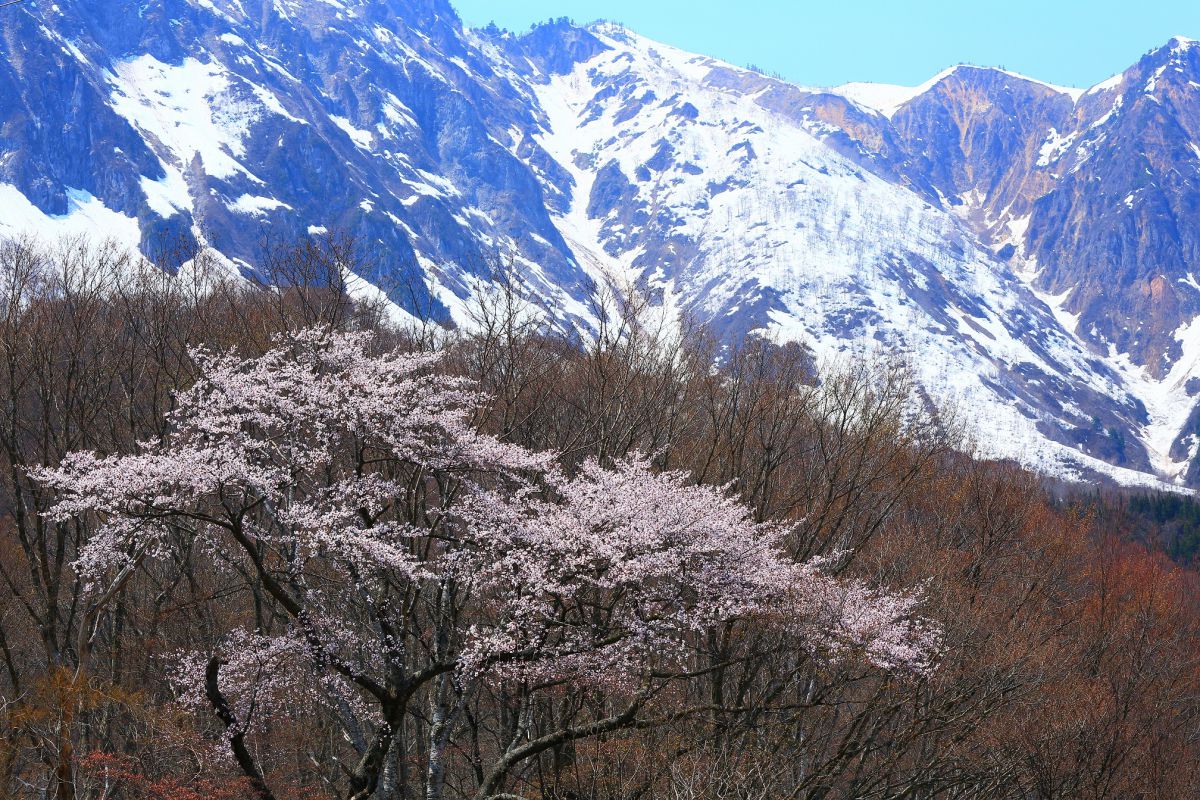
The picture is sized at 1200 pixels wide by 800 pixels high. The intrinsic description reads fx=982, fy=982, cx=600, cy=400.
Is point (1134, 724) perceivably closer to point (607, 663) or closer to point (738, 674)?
point (738, 674)

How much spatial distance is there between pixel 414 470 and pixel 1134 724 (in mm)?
22652

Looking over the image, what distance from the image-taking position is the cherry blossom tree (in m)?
17.5

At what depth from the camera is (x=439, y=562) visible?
62.6 ft

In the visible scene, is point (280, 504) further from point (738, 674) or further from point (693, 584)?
point (738, 674)

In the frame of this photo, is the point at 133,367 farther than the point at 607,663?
Yes

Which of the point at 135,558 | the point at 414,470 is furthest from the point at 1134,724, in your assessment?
the point at 135,558

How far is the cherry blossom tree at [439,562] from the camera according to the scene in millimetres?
17547

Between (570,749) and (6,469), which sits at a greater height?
(6,469)

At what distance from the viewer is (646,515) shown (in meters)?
18.3

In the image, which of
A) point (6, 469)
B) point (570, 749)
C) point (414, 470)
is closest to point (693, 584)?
point (570, 749)

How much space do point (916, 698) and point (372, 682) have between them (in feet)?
36.6

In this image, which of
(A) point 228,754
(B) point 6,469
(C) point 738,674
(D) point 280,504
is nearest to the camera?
(A) point 228,754

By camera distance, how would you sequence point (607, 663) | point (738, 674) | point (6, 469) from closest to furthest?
point (607, 663) → point (738, 674) → point (6, 469)

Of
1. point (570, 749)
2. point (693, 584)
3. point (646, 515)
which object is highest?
point (646, 515)
